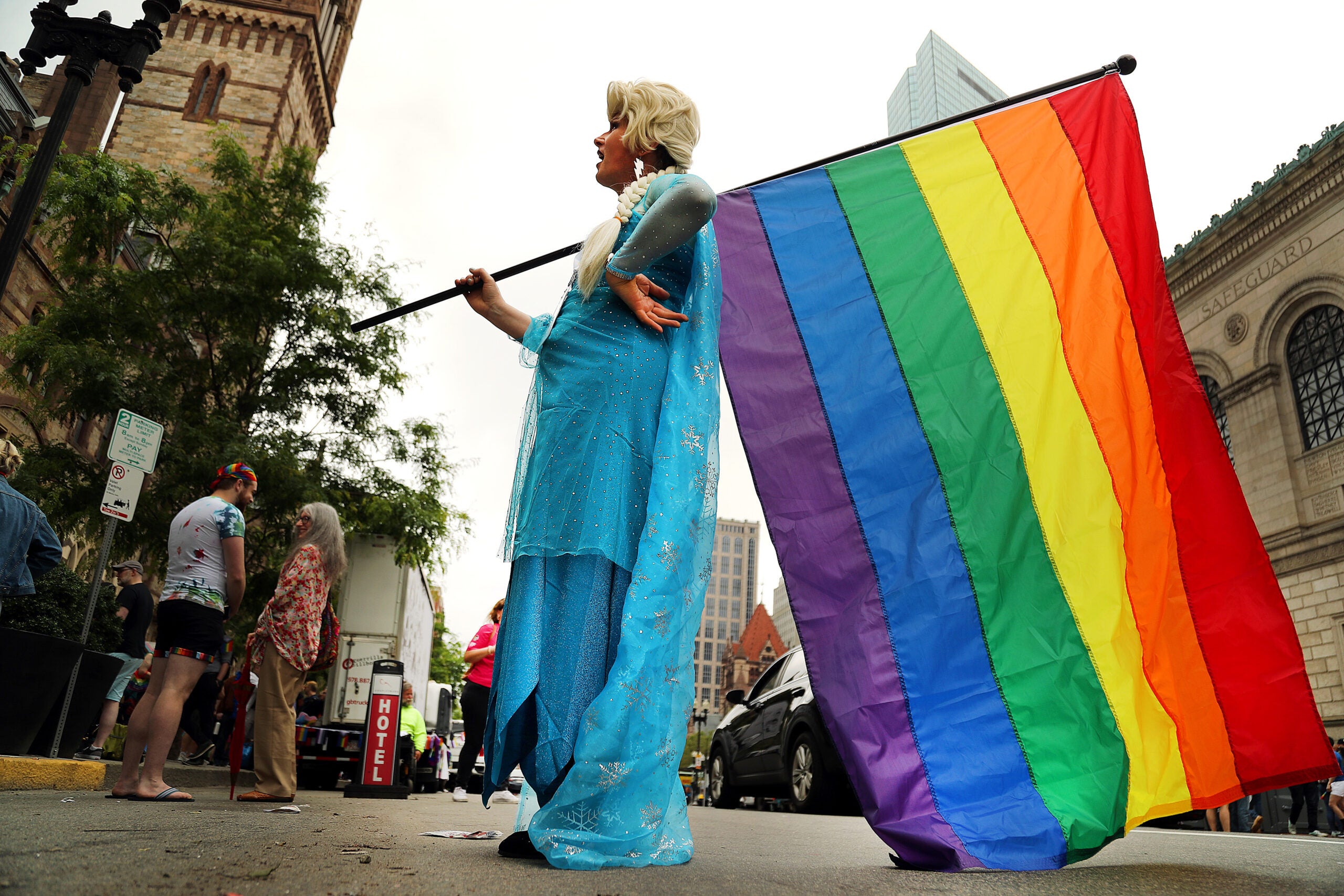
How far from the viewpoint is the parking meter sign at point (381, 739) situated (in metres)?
7.36

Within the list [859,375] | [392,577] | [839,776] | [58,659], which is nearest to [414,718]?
[392,577]

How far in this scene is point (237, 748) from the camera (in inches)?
204

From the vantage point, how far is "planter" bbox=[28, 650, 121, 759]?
5.59 m

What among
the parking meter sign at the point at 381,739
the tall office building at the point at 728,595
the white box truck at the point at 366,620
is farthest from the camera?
the tall office building at the point at 728,595

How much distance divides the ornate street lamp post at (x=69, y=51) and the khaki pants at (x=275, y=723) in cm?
318

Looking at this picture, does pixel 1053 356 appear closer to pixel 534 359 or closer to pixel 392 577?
pixel 534 359

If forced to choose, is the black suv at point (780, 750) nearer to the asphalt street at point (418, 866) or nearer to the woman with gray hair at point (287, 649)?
the woman with gray hair at point (287, 649)

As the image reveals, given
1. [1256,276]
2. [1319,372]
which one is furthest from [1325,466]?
[1256,276]

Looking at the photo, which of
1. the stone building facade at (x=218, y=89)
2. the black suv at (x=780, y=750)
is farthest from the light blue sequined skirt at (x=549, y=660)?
the stone building facade at (x=218, y=89)

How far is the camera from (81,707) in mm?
5773

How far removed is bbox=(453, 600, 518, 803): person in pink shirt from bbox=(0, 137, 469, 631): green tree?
5.24 metres

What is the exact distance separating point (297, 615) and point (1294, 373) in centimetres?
2081

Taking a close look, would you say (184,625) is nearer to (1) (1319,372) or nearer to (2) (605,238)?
(2) (605,238)

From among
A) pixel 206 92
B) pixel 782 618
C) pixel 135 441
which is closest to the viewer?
pixel 135 441
